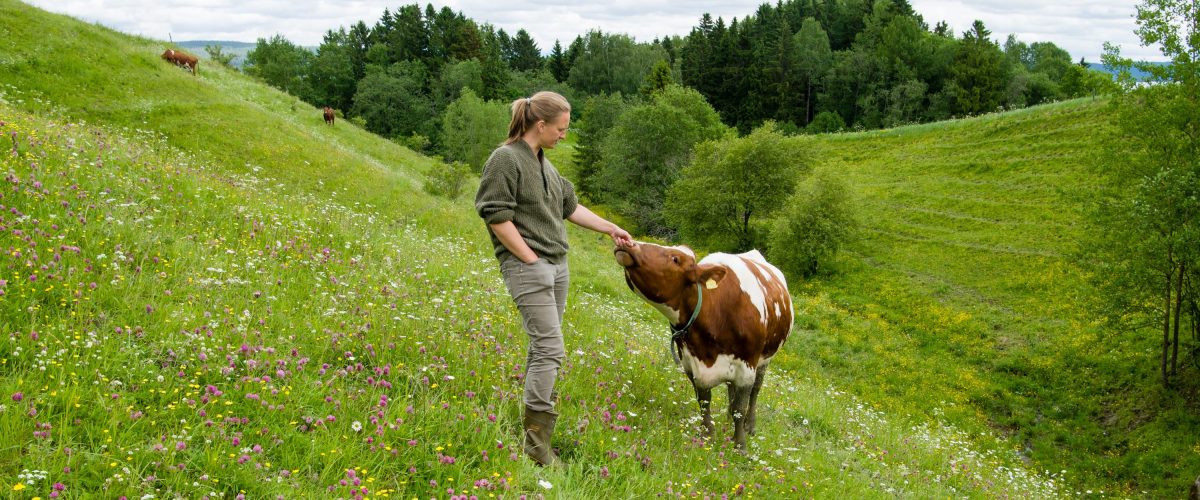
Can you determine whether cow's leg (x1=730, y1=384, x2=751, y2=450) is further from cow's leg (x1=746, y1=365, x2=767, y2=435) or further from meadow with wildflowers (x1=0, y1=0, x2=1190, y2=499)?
cow's leg (x1=746, y1=365, x2=767, y2=435)

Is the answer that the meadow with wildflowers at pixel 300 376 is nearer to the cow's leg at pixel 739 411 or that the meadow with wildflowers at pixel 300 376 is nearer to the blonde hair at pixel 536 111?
the cow's leg at pixel 739 411

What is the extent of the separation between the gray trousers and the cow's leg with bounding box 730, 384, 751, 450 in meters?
2.61

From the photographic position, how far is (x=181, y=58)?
32.9 m

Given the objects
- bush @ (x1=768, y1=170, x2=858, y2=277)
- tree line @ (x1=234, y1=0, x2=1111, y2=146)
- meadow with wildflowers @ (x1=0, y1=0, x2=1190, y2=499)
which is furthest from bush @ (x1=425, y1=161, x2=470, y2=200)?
tree line @ (x1=234, y1=0, x2=1111, y2=146)

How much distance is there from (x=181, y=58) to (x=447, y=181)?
694 inches

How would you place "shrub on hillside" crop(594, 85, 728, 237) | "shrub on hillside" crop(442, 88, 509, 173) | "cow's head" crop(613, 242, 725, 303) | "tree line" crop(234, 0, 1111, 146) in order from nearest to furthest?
"cow's head" crop(613, 242, 725, 303) → "shrub on hillside" crop(594, 85, 728, 237) → "shrub on hillside" crop(442, 88, 509, 173) → "tree line" crop(234, 0, 1111, 146)

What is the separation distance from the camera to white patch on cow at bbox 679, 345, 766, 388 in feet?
21.9

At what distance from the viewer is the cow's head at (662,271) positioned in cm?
584

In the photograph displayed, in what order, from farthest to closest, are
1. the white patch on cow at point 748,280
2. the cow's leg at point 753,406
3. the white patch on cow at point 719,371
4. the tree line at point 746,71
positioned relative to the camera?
the tree line at point 746,71
the cow's leg at point 753,406
the white patch on cow at point 748,280
the white patch on cow at point 719,371

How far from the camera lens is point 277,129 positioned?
25.1m

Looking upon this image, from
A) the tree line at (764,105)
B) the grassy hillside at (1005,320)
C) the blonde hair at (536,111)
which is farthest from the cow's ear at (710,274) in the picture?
the tree line at (764,105)

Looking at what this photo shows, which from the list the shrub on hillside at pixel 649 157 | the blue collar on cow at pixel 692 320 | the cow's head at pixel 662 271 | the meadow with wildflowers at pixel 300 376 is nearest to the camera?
the meadow with wildflowers at pixel 300 376

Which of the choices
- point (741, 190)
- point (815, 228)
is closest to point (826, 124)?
point (741, 190)

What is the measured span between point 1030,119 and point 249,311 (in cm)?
5695
